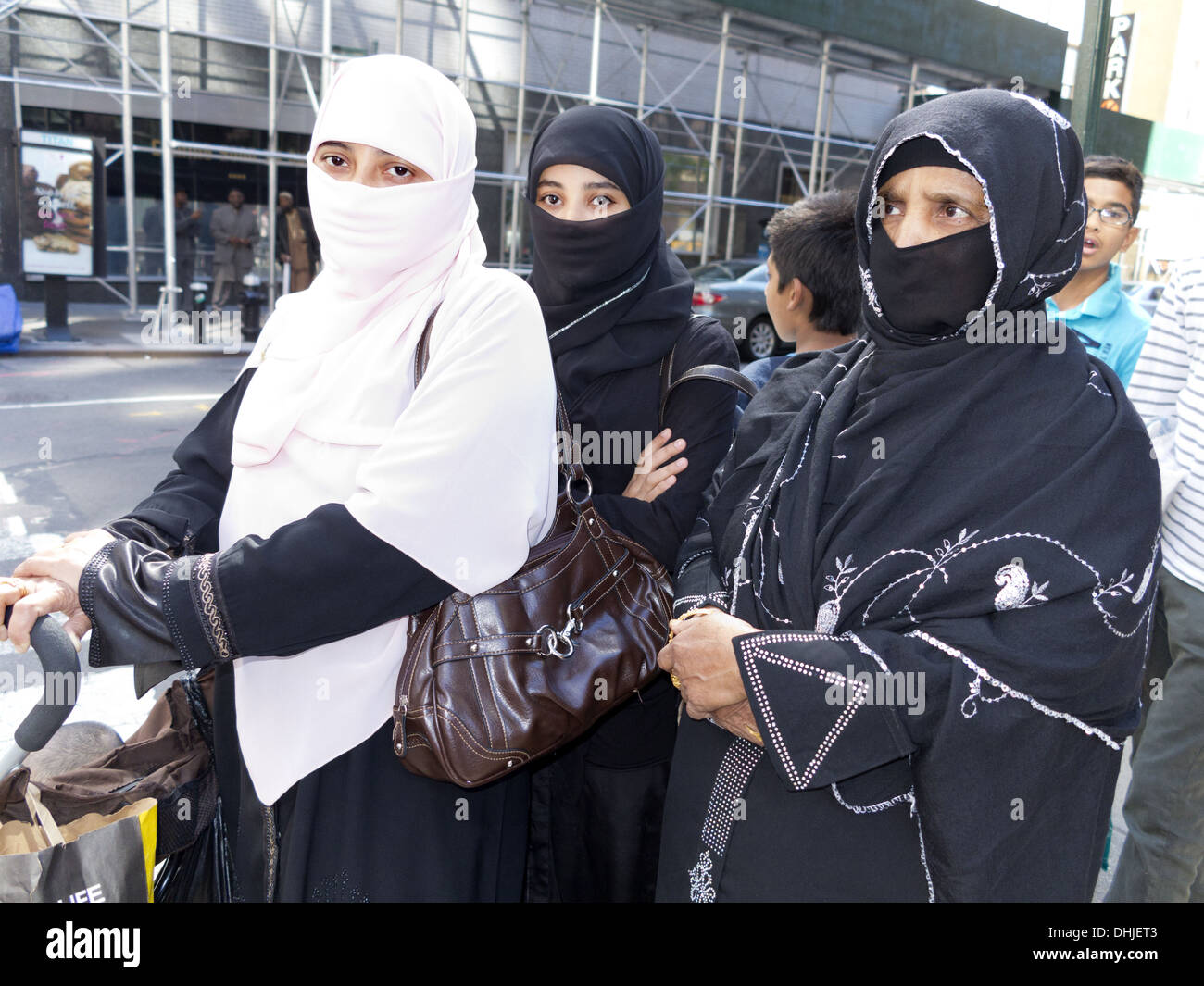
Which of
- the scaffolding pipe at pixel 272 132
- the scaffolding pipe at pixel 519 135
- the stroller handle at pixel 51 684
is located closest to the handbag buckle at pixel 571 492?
the stroller handle at pixel 51 684

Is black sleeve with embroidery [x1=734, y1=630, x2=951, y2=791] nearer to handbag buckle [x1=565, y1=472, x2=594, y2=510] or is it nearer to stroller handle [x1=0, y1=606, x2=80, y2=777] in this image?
handbag buckle [x1=565, y1=472, x2=594, y2=510]

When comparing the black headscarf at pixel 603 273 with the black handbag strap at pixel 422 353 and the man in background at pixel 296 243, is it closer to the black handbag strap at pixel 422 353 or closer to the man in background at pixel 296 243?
the black handbag strap at pixel 422 353

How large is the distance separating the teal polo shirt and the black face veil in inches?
79.4

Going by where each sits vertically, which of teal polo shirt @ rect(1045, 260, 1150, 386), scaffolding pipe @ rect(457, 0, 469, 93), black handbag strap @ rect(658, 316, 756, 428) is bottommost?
black handbag strap @ rect(658, 316, 756, 428)

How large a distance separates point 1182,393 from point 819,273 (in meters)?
1.00

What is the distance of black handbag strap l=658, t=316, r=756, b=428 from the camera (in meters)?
2.15

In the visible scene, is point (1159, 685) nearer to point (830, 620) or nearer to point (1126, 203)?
point (830, 620)

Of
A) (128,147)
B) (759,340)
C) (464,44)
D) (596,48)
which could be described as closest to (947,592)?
(759,340)

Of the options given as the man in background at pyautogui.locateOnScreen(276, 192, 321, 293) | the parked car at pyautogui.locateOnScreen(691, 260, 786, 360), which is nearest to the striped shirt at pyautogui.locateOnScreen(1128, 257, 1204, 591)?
the parked car at pyautogui.locateOnScreen(691, 260, 786, 360)

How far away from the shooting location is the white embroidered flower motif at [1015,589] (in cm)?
149

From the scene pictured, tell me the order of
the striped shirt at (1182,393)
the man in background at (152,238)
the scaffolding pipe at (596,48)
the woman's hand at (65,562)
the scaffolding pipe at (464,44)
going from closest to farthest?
the woman's hand at (65,562)
the striped shirt at (1182,393)
the scaffolding pipe at (464,44)
the scaffolding pipe at (596,48)
the man in background at (152,238)

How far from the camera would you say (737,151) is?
17.0 meters

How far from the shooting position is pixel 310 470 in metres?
1.68

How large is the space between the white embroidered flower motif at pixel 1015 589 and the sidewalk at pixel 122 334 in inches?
475
